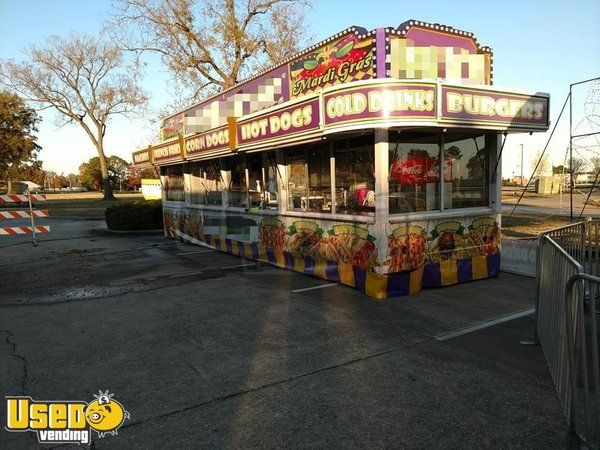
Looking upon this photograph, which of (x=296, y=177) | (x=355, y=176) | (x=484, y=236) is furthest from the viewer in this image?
(x=296, y=177)

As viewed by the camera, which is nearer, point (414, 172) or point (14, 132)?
point (414, 172)

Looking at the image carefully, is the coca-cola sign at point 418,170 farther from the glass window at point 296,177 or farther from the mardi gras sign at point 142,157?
the mardi gras sign at point 142,157

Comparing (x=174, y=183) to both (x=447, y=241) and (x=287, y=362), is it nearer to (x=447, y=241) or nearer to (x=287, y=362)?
(x=447, y=241)

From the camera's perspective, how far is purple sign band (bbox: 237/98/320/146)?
270 inches

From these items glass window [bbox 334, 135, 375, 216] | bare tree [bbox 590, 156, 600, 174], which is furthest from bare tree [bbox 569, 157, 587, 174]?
glass window [bbox 334, 135, 375, 216]

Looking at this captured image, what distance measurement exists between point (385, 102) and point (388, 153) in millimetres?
1124

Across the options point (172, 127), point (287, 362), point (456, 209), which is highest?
point (172, 127)

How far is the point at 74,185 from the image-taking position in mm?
165000

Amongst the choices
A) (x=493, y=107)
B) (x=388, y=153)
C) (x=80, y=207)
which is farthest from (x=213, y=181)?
(x=80, y=207)

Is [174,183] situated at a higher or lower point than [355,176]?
higher

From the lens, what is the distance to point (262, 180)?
10.3 m

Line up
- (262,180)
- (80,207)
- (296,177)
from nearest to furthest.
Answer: (296,177) < (262,180) < (80,207)

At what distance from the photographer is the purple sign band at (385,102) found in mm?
5879

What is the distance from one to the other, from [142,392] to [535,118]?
7603 mm
